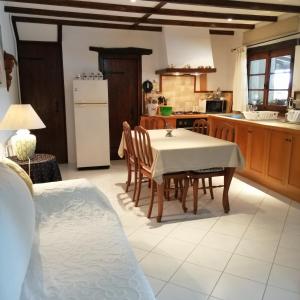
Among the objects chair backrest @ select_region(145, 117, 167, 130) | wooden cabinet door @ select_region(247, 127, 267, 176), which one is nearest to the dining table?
wooden cabinet door @ select_region(247, 127, 267, 176)

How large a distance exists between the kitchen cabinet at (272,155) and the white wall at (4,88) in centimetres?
318

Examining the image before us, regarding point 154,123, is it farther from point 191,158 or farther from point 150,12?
point 191,158

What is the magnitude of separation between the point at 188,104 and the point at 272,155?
248cm

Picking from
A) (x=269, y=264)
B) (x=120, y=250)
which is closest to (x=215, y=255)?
(x=269, y=264)

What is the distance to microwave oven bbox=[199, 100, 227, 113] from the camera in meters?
5.80

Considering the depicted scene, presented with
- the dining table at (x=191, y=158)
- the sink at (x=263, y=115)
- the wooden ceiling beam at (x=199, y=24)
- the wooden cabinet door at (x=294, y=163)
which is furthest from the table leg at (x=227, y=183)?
the wooden ceiling beam at (x=199, y=24)

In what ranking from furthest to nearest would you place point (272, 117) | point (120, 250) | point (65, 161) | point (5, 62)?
point (65, 161) < point (272, 117) < point (5, 62) < point (120, 250)

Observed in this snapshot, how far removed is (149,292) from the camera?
45.9 inches

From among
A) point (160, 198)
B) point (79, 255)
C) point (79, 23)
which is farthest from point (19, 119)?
point (79, 23)

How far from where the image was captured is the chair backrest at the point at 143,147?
3.06m

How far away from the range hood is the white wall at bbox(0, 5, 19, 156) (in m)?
2.50

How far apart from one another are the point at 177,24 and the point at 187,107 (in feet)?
5.28

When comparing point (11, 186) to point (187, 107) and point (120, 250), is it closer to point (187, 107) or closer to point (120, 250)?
point (120, 250)

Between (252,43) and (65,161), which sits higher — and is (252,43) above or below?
above
